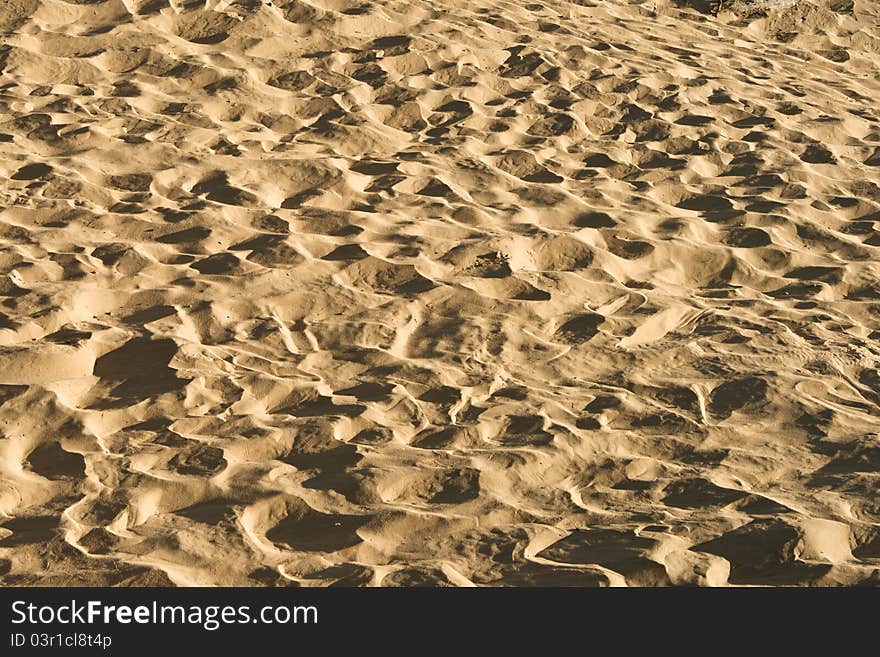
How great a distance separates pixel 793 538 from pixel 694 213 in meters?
2.70

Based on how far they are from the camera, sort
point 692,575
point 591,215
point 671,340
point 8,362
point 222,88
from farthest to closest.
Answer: point 222,88, point 591,215, point 671,340, point 8,362, point 692,575

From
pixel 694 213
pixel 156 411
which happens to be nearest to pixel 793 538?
pixel 156 411

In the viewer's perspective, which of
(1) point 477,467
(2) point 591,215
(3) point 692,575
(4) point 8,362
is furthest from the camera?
(2) point 591,215

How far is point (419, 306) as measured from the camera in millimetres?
4660

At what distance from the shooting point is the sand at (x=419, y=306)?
3.42 meters

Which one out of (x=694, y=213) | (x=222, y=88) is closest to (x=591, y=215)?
(x=694, y=213)

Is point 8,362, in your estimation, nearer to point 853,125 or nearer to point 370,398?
point 370,398

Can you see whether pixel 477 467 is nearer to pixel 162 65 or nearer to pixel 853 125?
pixel 162 65

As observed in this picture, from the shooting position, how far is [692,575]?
3.27m

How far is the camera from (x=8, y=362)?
158 inches

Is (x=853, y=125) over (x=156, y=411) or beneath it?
over

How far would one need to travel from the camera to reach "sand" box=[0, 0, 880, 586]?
3.42 meters

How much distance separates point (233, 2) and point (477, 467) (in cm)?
485

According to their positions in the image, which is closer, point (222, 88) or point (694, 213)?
point (694, 213)
